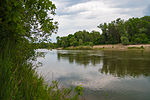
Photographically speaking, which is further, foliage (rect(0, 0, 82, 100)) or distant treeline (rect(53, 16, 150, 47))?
distant treeline (rect(53, 16, 150, 47))

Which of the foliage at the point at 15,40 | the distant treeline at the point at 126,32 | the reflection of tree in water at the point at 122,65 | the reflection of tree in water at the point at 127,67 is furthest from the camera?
the distant treeline at the point at 126,32

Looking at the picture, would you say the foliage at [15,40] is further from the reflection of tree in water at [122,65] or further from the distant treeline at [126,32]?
the distant treeline at [126,32]

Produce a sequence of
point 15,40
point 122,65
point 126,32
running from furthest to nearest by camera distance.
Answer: point 126,32 → point 122,65 → point 15,40

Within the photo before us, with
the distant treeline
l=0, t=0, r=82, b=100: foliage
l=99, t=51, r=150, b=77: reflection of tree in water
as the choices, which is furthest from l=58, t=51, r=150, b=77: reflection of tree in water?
the distant treeline

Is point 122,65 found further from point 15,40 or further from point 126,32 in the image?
point 126,32

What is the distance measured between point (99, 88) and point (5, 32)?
615cm

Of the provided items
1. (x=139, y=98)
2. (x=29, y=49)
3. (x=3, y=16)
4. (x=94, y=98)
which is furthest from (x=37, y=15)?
(x=139, y=98)

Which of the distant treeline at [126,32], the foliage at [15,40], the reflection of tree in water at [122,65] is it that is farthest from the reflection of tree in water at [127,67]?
the distant treeline at [126,32]

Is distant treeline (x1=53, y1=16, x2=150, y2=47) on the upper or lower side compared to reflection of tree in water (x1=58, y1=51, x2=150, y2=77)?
upper

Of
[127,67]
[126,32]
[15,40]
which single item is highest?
[126,32]

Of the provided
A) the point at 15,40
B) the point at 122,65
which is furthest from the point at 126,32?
the point at 15,40

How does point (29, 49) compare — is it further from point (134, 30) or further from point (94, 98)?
point (134, 30)

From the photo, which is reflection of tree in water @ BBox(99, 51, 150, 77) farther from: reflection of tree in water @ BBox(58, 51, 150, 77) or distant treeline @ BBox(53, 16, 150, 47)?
distant treeline @ BBox(53, 16, 150, 47)

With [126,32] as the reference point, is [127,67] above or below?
below
